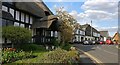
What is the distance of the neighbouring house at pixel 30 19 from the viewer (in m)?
24.5

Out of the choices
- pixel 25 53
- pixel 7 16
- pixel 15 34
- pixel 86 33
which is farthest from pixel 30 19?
pixel 86 33

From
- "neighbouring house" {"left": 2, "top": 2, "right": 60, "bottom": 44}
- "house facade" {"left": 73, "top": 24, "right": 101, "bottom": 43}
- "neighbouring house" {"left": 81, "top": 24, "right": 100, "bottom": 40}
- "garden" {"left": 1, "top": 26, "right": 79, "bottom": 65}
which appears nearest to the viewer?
"garden" {"left": 1, "top": 26, "right": 79, "bottom": 65}

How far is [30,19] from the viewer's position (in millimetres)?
32594

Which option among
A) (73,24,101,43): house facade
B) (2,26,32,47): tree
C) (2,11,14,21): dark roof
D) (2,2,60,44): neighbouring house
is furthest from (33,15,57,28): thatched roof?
(73,24,101,43): house facade

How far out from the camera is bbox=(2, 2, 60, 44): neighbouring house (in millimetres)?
24484

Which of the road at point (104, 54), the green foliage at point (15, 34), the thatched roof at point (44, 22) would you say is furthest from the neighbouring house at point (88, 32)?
the green foliage at point (15, 34)

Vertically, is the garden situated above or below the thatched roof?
below

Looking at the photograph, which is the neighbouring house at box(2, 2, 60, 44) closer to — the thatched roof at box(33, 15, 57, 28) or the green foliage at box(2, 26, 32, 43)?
the thatched roof at box(33, 15, 57, 28)

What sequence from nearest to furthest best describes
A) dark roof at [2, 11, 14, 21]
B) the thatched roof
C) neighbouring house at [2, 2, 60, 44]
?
dark roof at [2, 11, 14, 21] → neighbouring house at [2, 2, 60, 44] → the thatched roof

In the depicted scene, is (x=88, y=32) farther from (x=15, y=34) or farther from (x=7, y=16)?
(x=15, y=34)

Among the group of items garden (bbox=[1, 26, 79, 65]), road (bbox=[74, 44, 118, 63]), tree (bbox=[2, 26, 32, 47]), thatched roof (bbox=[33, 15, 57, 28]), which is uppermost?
thatched roof (bbox=[33, 15, 57, 28])

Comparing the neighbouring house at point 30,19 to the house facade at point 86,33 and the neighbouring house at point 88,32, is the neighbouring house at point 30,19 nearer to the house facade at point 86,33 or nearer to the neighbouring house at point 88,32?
the house facade at point 86,33

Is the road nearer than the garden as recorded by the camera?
No

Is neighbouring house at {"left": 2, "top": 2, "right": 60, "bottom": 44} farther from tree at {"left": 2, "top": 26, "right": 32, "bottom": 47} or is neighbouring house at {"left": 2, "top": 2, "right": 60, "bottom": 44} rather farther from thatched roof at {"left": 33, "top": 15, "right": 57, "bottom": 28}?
tree at {"left": 2, "top": 26, "right": 32, "bottom": 47}
